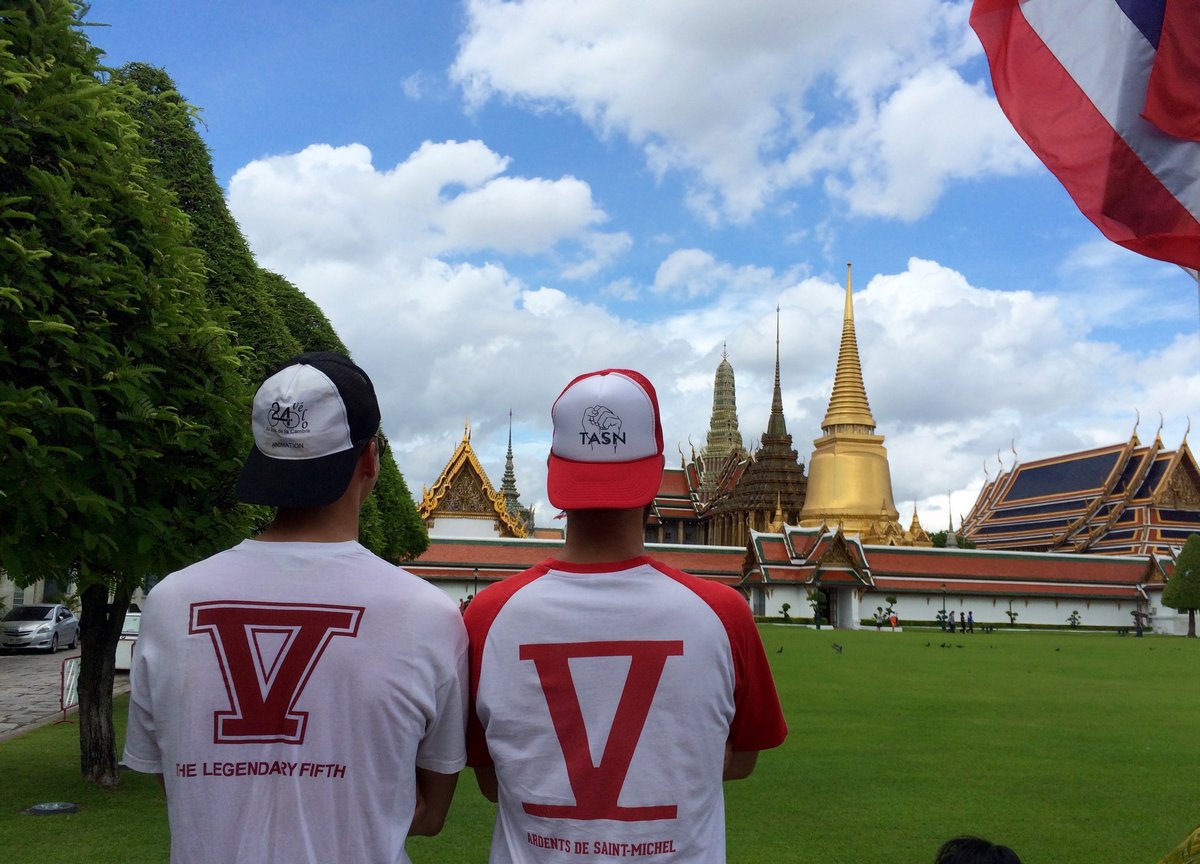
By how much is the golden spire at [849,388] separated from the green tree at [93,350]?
5254 cm

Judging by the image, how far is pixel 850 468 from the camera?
56.0 meters

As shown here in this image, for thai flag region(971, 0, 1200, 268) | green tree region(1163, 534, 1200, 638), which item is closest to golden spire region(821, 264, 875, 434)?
green tree region(1163, 534, 1200, 638)

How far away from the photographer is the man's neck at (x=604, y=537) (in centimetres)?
227

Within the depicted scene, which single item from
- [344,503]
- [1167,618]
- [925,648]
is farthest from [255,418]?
[1167,618]

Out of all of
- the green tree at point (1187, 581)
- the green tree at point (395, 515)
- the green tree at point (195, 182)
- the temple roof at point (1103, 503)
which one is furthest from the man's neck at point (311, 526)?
the temple roof at point (1103, 503)

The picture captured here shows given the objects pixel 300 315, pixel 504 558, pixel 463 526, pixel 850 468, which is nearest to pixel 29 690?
pixel 300 315

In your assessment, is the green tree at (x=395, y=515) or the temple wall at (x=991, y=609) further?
the temple wall at (x=991, y=609)

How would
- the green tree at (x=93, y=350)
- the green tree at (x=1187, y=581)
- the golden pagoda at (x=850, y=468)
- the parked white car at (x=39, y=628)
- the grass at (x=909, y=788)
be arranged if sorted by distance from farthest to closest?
the golden pagoda at (x=850, y=468)
the green tree at (x=1187, y=581)
the parked white car at (x=39, y=628)
the grass at (x=909, y=788)
the green tree at (x=93, y=350)

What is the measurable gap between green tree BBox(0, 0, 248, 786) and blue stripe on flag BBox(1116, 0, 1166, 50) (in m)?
5.40

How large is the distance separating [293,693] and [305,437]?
1.75 ft

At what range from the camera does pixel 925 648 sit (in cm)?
2948

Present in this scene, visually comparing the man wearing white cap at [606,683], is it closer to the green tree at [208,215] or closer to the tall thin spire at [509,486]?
the green tree at [208,215]

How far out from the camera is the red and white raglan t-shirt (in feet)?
7.00

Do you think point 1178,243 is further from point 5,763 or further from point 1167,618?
point 1167,618
